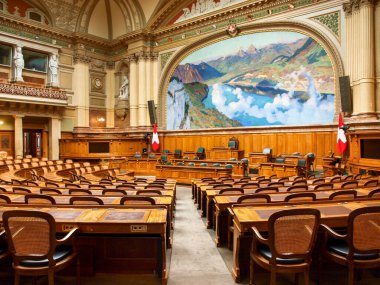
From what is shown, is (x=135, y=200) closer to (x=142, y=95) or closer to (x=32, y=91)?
(x=32, y=91)

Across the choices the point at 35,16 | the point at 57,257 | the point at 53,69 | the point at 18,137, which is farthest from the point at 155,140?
the point at 57,257

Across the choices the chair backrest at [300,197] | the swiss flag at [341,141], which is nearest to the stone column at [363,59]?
the swiss flag at [341,141]

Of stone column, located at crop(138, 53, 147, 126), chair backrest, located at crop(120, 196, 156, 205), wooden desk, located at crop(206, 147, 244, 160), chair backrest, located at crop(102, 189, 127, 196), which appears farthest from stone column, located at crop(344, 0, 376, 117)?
stone column, located at crop(138, 53, 147, 126)

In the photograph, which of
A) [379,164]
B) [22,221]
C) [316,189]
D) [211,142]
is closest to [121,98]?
[211,142]

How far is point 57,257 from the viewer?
9.55 feet

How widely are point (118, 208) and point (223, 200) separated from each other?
1596mm

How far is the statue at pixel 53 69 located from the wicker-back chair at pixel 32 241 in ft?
63.2

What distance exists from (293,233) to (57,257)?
2.32m

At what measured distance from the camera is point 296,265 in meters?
2.82

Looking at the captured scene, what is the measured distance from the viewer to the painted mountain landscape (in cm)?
1434

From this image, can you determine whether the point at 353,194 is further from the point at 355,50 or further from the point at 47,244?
the point at 355,50

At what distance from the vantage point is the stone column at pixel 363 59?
12327 mm

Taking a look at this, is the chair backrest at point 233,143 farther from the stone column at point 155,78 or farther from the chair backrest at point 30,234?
the chair backrest at point 30,234

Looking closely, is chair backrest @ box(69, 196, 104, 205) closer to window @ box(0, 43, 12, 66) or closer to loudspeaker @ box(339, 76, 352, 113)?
Answer: loudspeaker @ box(339, 76, 352, 113)
